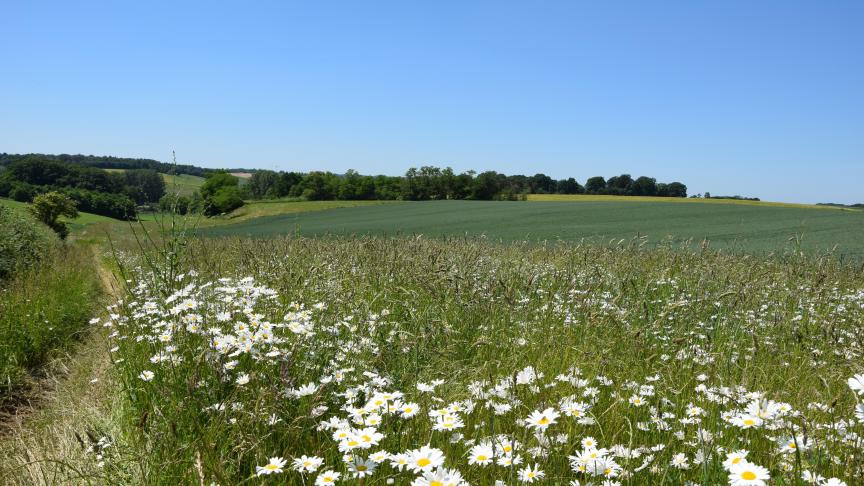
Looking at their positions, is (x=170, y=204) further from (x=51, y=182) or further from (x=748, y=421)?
(x=51, y=182)

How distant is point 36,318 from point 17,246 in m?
6.27

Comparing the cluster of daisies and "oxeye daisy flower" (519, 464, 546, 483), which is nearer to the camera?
"oxeye daisy flower" (519, 464, 546, 483)

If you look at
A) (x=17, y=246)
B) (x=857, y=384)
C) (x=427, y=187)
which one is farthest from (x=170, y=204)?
(x=427, y=187)

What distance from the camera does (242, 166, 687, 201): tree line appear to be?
3322 inches

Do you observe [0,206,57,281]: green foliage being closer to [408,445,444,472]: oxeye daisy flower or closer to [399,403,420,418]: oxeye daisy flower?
[399,403,420,418]: oxeye daisy flower

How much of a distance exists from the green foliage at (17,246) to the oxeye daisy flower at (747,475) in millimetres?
12941

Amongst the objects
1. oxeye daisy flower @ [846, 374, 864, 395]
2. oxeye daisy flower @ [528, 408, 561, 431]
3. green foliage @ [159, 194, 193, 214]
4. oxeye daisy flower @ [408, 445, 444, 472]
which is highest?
green foliage @ [159, 194, 193, 214]

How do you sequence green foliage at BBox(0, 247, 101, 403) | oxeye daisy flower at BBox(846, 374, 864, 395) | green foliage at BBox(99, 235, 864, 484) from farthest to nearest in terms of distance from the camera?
green foliage at BBox(0, 247, 101, 403) < green foliage at BBox(99, 235, 864, 484) < oxeye daisy flower at BBox(846, 374, 864, 395)

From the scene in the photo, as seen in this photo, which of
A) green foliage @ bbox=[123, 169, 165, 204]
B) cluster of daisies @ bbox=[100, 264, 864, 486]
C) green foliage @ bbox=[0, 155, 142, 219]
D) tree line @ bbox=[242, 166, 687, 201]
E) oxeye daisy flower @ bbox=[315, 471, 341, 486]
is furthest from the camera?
tree line @ bbox=[242, 166, 687, 201]

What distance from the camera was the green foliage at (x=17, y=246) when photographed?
36.8 feet

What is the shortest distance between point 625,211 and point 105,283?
3973 centimetres

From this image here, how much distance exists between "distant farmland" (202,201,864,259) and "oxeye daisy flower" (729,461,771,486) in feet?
52.4

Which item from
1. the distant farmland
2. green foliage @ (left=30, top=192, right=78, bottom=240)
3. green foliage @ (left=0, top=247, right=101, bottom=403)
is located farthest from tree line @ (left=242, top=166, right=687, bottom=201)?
green foliage @ (left=0, top=247, right=101, bottom=403)

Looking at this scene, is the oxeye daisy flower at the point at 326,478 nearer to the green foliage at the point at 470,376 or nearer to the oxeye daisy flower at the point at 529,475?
the green foliage at the point at 470,376
